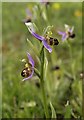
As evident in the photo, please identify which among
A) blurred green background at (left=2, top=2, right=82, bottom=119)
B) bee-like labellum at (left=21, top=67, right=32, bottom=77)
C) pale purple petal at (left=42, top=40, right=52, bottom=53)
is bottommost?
blurred green background at (left=2, top=2, right=82, bottom=119)

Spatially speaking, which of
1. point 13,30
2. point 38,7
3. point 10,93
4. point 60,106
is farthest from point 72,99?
point 13,30

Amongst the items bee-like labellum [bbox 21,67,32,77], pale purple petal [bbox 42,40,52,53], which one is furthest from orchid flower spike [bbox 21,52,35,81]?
pale purple petal [bbox 42,40,52,53]

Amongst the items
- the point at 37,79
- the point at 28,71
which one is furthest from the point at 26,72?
the point at 37,79

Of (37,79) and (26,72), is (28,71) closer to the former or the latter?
(26,72)

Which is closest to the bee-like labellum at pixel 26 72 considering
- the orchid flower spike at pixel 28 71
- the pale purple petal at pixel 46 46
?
the orchid flower spike at pixel 28 71

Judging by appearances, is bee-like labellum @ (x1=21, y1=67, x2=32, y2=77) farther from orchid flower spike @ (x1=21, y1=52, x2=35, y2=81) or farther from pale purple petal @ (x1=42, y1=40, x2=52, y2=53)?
pale purple petal @ (x1=42, y1=40, x2=52, y2=53)

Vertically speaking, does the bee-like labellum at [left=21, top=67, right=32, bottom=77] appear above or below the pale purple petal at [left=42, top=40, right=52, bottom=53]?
below

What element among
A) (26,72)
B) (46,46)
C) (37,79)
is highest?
(46,46)

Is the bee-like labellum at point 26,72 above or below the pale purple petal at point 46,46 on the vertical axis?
below

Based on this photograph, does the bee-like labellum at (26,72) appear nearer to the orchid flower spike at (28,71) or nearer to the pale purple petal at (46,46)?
the orchid flower spike at (28,71)

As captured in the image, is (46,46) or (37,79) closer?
(46,46)

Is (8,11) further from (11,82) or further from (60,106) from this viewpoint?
(60,106)
